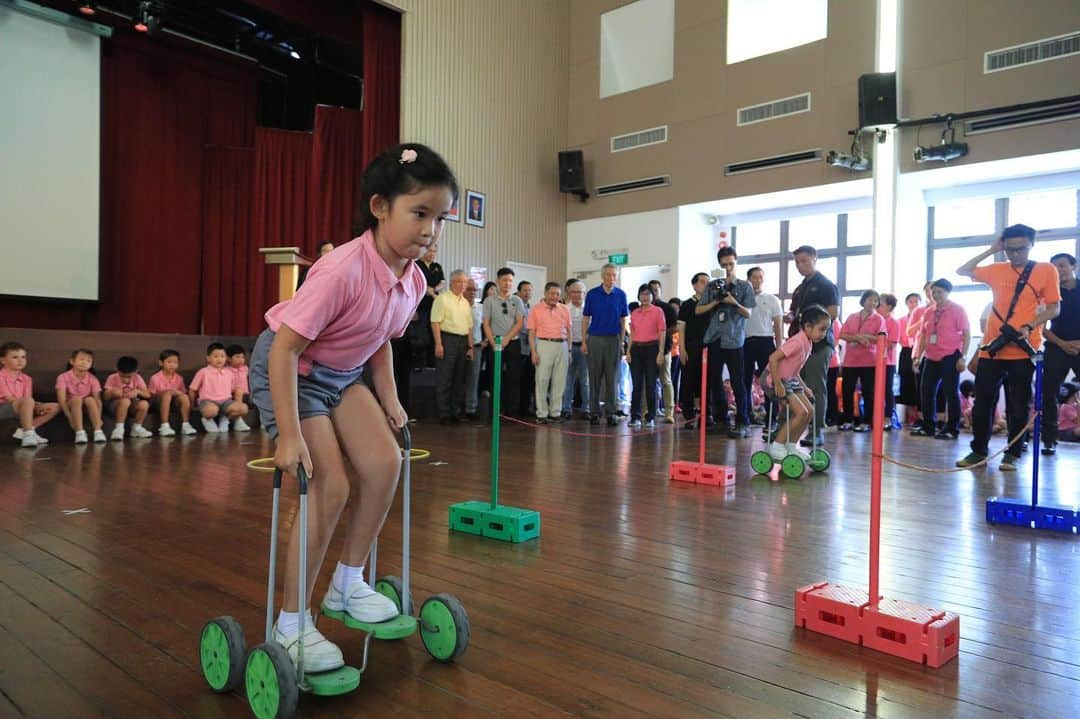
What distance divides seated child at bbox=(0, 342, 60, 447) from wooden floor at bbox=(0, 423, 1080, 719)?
1.47 metres

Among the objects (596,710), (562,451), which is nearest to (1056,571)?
(596,710)

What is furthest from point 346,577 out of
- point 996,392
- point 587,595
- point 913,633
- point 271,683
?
point 996,392

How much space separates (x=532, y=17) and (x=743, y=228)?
4374 mm

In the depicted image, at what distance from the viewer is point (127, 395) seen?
5750 mm

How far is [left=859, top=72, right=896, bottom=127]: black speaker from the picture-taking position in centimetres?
805

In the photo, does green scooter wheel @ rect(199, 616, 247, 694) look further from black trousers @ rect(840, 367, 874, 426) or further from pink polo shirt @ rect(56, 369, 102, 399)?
black trousers @ rect(840, 367, 874, 426)

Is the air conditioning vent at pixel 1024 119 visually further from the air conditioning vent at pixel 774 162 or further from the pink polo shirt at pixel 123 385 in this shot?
the pink polo shirt at pixel 123 385

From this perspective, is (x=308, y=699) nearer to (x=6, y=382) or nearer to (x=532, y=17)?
(x=6, y=382)

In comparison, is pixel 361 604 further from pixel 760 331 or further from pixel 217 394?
pixel 760 331

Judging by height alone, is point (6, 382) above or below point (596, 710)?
above

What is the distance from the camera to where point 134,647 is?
168 centimetres

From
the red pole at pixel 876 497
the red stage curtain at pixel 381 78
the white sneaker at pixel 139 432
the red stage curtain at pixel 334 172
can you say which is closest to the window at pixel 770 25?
the red stage curtain at pixel 381 78

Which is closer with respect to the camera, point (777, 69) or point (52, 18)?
point (52, 18)

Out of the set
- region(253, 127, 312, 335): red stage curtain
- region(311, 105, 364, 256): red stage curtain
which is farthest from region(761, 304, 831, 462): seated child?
region(253, 127, 312, 335): red stage curtain
